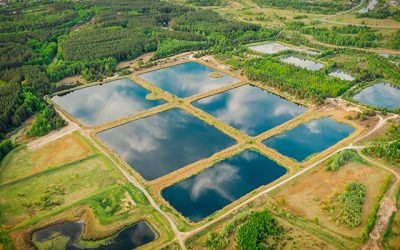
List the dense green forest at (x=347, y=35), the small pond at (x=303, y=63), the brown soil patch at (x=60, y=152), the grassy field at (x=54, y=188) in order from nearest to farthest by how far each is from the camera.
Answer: the grassy field at (x=54, y=188) → the brown soil patch at (x=60, y=152) → the small pond at (x=303, y=63) → the dense green forest at (x=347, y=35)

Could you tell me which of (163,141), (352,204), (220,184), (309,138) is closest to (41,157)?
(163,141)

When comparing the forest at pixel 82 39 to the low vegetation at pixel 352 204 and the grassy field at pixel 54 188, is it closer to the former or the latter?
the grassy field at pixel 54 188

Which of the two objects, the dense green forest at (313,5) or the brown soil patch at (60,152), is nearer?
the brown soil patch at (60,152)

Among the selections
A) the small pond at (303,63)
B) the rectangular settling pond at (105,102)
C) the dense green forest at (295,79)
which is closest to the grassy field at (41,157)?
the rectangular settling pond at (105,102)

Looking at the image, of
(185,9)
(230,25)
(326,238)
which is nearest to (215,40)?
(230,25)

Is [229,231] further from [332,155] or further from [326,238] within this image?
[332,155]

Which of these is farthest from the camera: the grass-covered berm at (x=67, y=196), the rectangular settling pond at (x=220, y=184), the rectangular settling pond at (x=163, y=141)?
the rectangular settling pond at (x=163, y=141)
